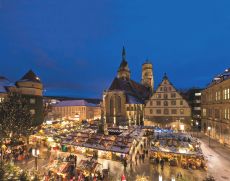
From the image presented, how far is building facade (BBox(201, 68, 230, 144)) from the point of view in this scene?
80.7 ft

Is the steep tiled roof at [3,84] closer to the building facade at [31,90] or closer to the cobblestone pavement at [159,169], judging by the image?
the building facade at [31,90]

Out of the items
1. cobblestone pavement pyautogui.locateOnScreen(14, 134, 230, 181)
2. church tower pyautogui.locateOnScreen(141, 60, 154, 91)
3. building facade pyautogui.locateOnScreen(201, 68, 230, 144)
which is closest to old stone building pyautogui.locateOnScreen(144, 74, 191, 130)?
building facade pyautogui.locateOnScreen(201, 68, 230, 144)

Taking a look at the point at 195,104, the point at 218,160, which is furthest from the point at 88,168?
the point at 195,104

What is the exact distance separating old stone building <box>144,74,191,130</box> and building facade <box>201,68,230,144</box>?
474cm

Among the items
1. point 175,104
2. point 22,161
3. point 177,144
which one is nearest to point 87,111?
point 175,104

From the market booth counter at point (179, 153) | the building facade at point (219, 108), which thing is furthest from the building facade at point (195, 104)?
the market booth counter at point (179, 153)

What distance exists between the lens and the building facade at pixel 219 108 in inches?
969

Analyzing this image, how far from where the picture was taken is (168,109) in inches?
1495

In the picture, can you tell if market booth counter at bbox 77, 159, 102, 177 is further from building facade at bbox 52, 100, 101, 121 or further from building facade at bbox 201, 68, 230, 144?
building facade at bbox 52, 100, 101, 121

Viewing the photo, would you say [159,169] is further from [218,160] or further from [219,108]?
[219,108]

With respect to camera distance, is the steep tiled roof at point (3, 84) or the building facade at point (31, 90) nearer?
the steep tiled roof at point (3, 84)

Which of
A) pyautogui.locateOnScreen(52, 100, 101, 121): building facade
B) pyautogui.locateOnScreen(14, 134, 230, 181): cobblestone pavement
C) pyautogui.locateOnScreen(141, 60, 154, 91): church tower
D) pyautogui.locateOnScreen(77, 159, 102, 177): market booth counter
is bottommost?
pyautogui.locateOnScreen(14, 134, 230, 181): cobblestone pavement

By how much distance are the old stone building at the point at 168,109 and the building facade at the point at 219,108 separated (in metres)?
4.74

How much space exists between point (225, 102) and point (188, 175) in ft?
54.5
